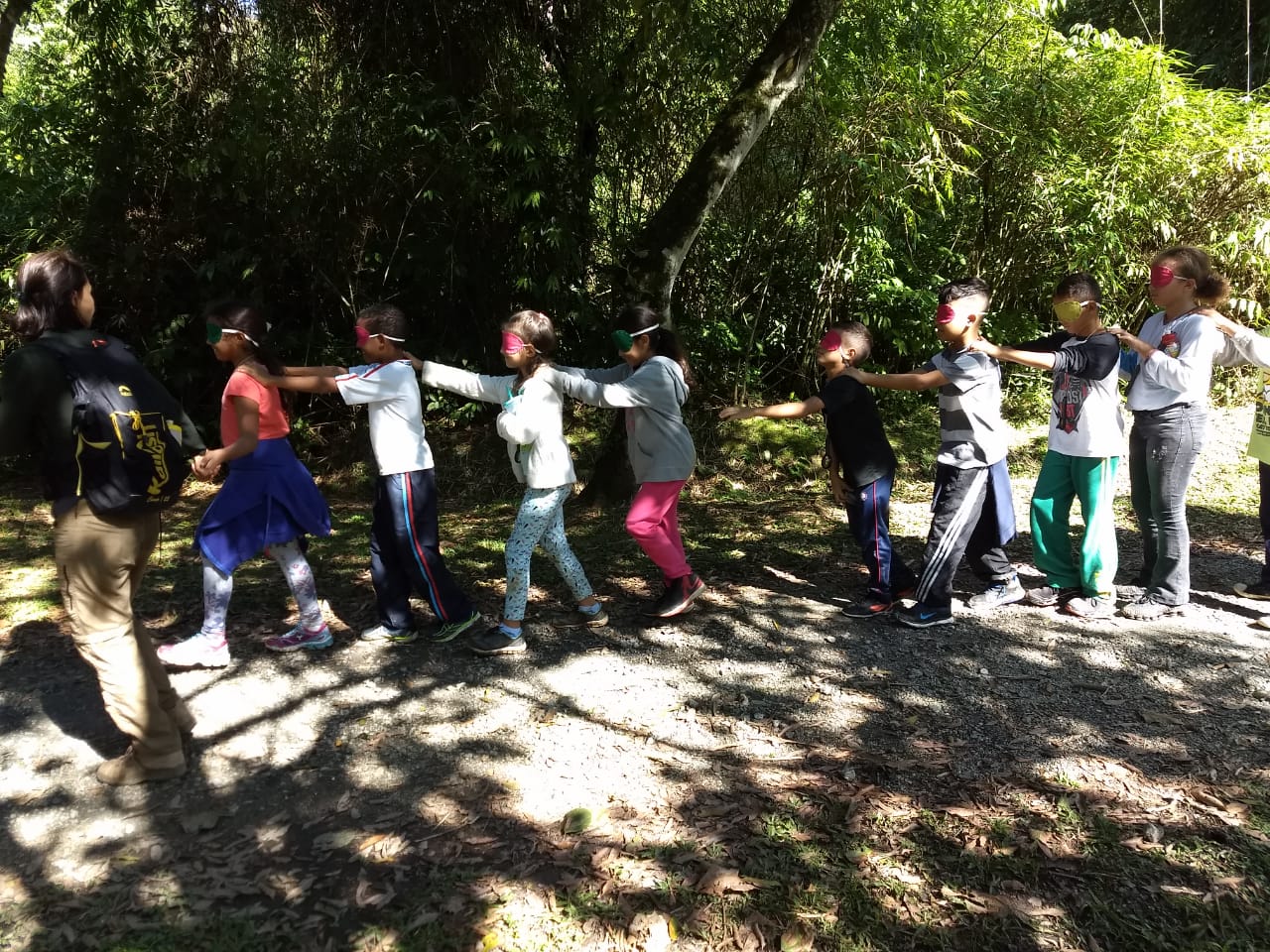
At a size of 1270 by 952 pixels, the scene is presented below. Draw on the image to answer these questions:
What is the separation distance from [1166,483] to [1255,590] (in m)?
1.02

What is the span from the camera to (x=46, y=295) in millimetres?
2844

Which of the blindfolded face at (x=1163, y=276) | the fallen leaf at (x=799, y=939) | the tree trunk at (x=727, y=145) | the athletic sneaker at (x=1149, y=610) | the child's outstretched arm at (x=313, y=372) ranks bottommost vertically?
the fallen leaf at (x=799, y=939)

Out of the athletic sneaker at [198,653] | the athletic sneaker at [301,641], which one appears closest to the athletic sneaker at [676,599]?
the athletic sneaker at [301,641]

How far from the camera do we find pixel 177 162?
24.8 feet

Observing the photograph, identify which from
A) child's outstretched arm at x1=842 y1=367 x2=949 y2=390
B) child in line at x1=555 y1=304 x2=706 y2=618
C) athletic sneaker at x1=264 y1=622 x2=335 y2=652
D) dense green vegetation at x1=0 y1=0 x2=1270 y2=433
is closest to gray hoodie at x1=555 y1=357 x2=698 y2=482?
child in line at x1=555 y1=304 x2=706 y2=618

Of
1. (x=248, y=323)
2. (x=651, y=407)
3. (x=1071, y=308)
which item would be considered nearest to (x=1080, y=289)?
(x=1071, y=308)

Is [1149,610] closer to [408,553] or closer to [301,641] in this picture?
[408,553]

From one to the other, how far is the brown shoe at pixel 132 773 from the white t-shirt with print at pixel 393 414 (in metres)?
1.46

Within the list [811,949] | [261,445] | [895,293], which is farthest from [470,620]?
[895,293]

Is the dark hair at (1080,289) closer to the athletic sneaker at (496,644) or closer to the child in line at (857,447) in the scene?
the child in line at (857,447)

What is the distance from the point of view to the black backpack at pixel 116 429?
2789 millimetres

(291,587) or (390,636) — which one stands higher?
(291,587)

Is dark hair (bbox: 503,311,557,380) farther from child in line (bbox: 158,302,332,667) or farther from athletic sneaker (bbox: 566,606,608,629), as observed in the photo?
athletic sneaker (bbox: 566,606,608,629)

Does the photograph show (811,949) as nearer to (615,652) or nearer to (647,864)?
(647,864)
